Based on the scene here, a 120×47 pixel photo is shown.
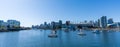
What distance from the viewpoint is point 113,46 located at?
1160 inches

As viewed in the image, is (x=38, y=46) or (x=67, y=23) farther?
(x=67, y=23)

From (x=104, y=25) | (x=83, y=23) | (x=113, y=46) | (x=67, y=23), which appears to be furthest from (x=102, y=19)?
(x=113, y=46)

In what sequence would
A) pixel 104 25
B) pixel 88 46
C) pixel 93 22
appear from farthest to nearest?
pixel 93 22 < pixel 104 25 < pixel 88 46

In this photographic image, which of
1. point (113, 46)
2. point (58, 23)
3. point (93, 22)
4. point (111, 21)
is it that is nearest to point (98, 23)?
point (93, 22)

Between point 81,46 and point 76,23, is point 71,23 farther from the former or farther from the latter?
point 81,46

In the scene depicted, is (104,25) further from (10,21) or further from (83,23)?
(10,21)

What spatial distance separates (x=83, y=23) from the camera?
150875mm

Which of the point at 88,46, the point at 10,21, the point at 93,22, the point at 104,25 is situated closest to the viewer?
the point at 88,46

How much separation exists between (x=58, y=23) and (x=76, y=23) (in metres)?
14.9

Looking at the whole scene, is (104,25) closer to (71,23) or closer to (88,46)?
(71,23)

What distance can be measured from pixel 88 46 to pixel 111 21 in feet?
447

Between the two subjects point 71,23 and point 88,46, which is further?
point 71,23

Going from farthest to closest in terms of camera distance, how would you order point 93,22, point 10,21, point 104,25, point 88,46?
point 10,21 < point 93,22 < point 104,25 < point 88,46

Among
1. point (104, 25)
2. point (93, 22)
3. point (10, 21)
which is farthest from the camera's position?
point (10, 21)
